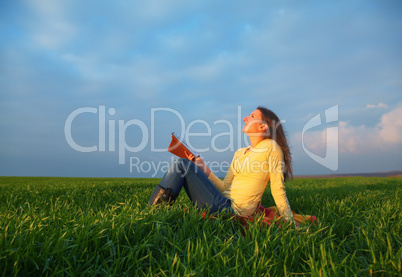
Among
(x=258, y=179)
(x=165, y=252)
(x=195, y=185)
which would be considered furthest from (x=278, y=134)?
(x=165, y=252)

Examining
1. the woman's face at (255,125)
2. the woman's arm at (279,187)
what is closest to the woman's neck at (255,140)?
the woman's face at (255,125)

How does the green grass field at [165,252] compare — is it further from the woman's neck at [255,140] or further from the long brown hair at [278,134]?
the woman's neck at [255,140]

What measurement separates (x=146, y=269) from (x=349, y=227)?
2997 millimetres

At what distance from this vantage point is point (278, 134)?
3957 millimetres

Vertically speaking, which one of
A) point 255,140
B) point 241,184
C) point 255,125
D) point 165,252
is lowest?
point 165,252

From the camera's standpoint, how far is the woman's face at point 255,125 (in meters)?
3.89

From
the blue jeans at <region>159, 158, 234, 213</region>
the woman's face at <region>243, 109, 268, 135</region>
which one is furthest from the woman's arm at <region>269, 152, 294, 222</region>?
the blue jeans at <region>159, 158, 234, 213</region>

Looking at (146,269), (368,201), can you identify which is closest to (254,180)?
(146,269)

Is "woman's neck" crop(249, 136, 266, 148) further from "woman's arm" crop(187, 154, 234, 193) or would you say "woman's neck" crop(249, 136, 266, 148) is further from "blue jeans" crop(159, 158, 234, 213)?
"blue jeans" crop(159, 158, 234, 213)

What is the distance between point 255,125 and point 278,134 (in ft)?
1.33

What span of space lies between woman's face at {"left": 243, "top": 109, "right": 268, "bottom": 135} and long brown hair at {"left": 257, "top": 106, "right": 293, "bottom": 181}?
7 centimetres

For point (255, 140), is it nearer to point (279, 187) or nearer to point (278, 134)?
point (278, 134)

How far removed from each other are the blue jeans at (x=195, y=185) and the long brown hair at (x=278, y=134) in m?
1.09

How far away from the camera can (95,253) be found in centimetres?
229
